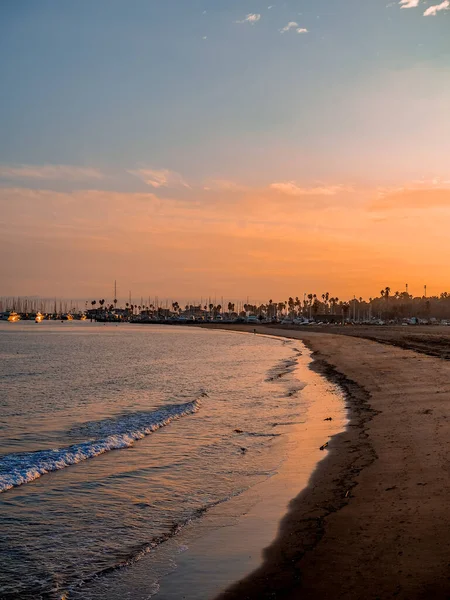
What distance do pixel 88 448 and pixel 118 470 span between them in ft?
7.30

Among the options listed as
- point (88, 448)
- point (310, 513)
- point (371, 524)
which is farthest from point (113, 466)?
point (371, 524)

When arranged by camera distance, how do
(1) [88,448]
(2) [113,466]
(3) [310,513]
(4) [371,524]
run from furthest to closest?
(1) [88,448]
(2) [113,466]
(3) [310,513]
(4) [371,524]

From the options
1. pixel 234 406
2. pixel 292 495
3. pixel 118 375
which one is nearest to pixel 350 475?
pixel 292 495

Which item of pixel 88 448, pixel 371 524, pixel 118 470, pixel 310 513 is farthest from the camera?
pixel 88 448

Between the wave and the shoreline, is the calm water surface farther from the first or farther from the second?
the shoreline

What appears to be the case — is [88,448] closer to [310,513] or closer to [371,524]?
[310,513]

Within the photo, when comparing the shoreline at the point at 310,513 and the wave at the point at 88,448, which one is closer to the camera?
the shoreline at the point at 310,513

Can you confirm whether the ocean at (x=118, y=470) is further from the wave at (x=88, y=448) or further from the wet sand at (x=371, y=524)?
the wet sand at (x=371, y=524)

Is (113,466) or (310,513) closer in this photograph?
(310,513)

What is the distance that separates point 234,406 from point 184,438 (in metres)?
6.43

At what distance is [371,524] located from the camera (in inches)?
312

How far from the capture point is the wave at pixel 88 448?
12.1m

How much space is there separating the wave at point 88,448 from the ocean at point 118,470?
0.10ft

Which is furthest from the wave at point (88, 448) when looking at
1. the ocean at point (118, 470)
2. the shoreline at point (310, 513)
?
the shoreline at point (310, 513)
